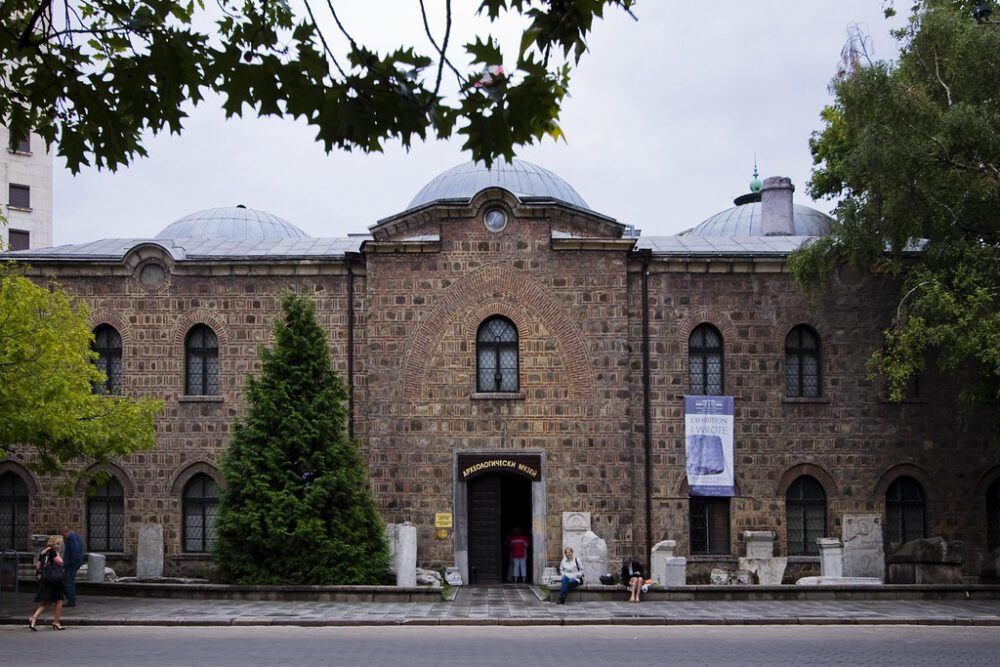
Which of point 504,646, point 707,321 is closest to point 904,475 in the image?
point 707,321

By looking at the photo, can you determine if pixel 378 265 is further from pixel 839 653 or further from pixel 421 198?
pixel 839 653

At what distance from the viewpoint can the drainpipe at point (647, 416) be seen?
27594mm

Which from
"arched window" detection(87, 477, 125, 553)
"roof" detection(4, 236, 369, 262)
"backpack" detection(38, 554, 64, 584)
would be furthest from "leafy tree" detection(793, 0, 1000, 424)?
"arched window" detection(87, 477, 125, 553)

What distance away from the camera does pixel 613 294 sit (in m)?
27.7

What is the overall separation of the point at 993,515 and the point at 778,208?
9.00 meters

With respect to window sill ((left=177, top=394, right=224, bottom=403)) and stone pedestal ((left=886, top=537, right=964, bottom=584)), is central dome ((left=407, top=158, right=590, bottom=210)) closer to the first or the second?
window sill ((left=177, top=394, right=224, bottom=403))

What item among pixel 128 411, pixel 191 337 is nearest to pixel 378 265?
pixel 191 337

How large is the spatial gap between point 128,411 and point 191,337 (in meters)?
Answer: 5.64

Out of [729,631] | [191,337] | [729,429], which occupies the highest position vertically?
[191,337]

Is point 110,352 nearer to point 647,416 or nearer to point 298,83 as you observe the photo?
point 647,416

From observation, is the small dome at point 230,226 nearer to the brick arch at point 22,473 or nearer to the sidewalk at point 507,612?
the brick arch at point 22,473

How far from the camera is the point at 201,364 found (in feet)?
93.8

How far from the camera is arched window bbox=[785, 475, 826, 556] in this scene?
27.9 meters

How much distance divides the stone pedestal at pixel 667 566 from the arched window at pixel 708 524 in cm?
111
